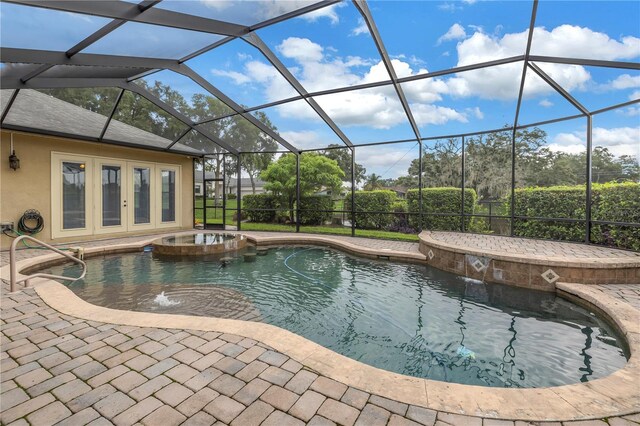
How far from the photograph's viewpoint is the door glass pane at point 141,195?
10.1m

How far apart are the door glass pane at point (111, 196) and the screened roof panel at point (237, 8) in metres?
6.99

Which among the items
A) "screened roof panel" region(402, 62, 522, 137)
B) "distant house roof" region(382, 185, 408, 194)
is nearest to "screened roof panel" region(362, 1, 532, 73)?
"screened roof panel" region(402, 62, 522, 137)

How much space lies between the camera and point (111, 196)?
374 inches

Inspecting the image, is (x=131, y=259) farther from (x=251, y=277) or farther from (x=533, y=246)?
(x=533, y=246)

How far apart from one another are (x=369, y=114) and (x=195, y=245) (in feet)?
18.7

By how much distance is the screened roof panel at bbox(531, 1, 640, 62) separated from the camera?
4.51 metres

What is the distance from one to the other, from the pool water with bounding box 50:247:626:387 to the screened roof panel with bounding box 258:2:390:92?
13.8ft

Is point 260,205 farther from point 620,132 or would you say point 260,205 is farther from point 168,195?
point 620,132

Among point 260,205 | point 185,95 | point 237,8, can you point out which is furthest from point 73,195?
point 260,205

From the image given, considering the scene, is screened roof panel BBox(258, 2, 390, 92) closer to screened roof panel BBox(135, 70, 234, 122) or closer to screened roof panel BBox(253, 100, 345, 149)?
screened roof panel BBox(253, 100, 345, 149)

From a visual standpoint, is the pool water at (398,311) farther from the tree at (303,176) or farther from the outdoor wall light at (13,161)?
the tree at (303,176)

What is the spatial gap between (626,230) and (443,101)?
459 centimetres

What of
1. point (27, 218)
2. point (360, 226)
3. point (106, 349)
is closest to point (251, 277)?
point (106, 349)

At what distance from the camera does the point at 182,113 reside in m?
8.77
